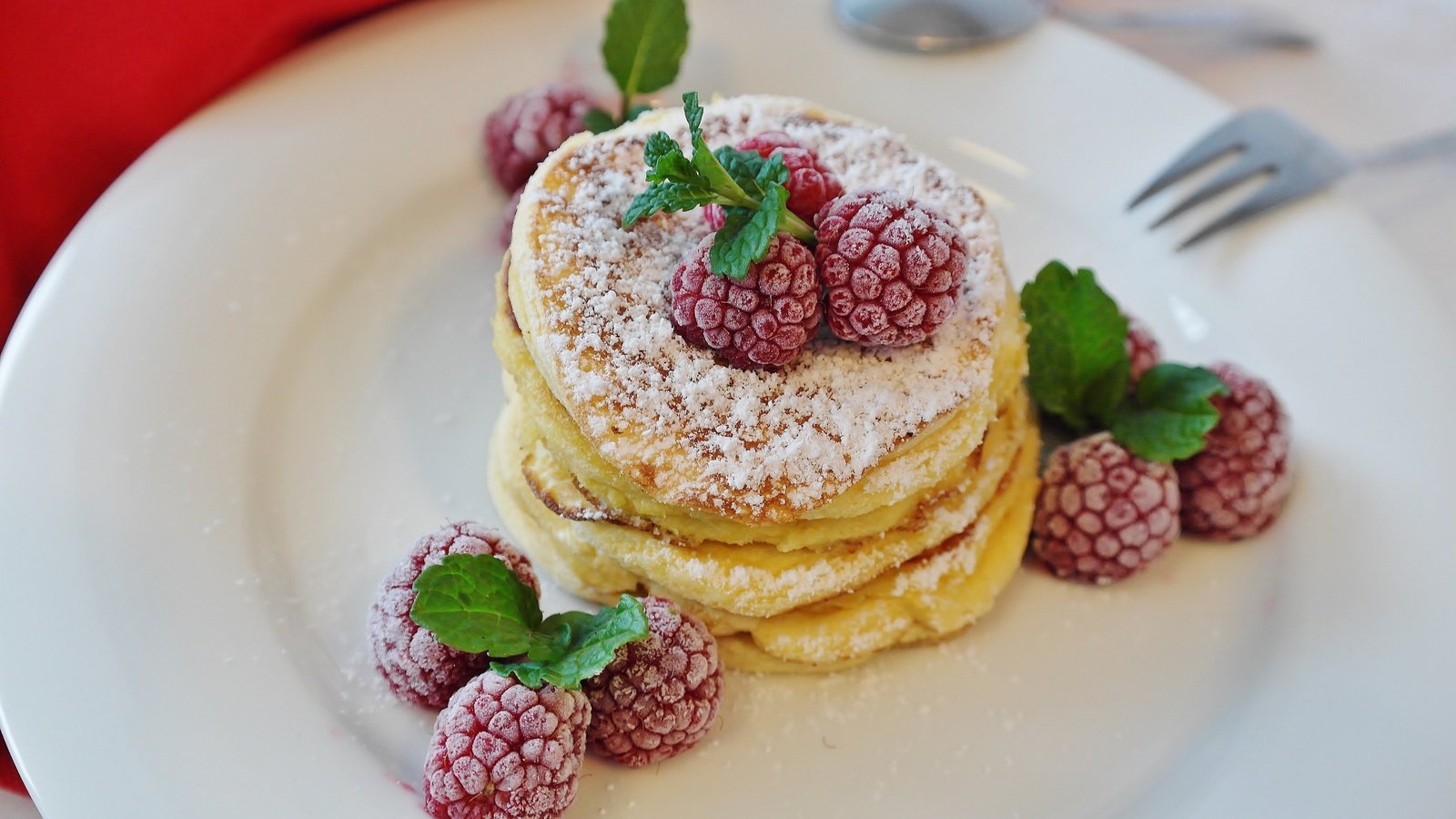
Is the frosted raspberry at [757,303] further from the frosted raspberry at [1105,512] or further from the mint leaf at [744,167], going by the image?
the frosted raspberry at [1105,512]

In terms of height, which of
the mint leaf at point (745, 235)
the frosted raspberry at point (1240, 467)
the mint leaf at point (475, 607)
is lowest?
the frosted raspberry at point (1240, 467)

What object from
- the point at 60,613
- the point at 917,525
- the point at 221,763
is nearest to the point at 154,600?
the point at 60,613

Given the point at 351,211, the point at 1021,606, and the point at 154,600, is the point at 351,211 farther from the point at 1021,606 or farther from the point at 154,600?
the point at 1021,606

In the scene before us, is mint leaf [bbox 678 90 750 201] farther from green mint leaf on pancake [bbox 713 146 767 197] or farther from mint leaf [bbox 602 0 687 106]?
mint leaf [bbox 602 0 687 106]

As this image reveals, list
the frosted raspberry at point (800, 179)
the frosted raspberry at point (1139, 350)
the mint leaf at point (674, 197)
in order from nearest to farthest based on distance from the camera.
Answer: the mint leaf at point (674, 197), the frosted raspberry at point (800, 179), the frosted raspberry at point (1139, 350)

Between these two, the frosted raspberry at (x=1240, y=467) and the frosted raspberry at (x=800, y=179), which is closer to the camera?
the frosted raspberry at (x=800, y=179)

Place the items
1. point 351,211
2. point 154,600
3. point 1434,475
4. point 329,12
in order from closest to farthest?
point 154,600
point 1434,475
point 351,211
point 329,12

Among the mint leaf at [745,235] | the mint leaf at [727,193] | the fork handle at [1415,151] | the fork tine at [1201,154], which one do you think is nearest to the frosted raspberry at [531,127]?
the mint leaf at [727,193]
